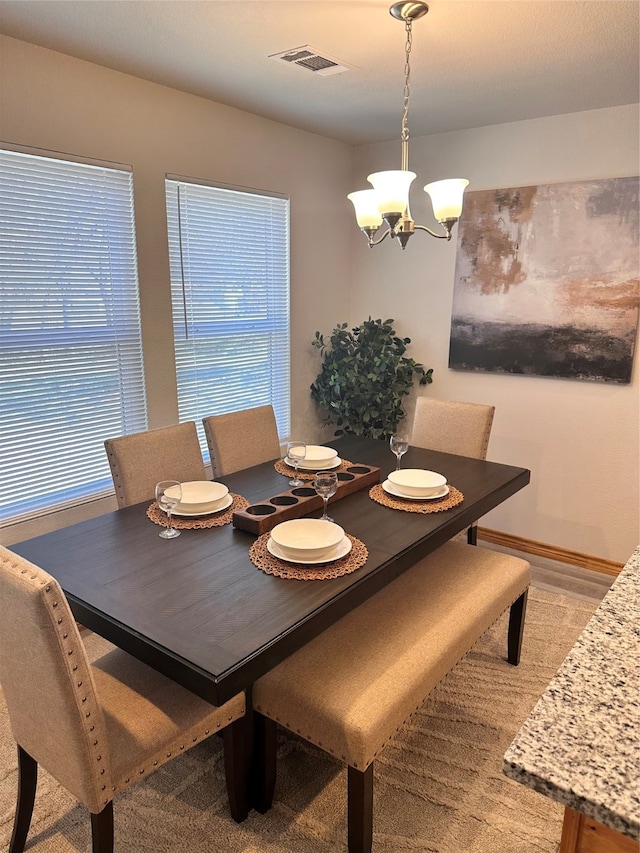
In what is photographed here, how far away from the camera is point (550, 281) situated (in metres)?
3.35

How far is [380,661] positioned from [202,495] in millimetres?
900

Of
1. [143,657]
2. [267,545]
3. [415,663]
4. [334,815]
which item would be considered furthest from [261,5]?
[334,815]

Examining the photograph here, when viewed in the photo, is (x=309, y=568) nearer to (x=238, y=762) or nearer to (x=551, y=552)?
(x=238, y=762)

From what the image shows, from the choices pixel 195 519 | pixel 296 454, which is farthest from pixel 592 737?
pixel 296 454

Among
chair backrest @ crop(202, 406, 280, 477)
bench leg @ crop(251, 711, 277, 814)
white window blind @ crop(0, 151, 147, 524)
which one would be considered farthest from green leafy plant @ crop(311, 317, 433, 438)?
bench leg @ crop(251, 711, 277, 814)

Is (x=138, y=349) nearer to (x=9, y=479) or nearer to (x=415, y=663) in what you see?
(x=9, y=479)

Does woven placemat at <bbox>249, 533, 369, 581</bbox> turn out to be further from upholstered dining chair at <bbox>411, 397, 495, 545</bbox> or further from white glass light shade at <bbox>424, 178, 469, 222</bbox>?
upholstered dining chair at <bbox>411, 397, 495, 545</bbox>

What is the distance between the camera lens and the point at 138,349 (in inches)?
117

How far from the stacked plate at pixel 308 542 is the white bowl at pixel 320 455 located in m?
0.62

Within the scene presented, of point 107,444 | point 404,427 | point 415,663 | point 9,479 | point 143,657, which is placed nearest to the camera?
point 143,657

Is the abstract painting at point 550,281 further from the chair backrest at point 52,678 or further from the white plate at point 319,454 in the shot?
the chair backrest at point 52,678

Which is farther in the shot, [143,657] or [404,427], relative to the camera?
[404,427]

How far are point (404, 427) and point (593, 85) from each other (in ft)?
7.36

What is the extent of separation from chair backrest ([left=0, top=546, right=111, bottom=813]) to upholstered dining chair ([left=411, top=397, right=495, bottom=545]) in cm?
211
